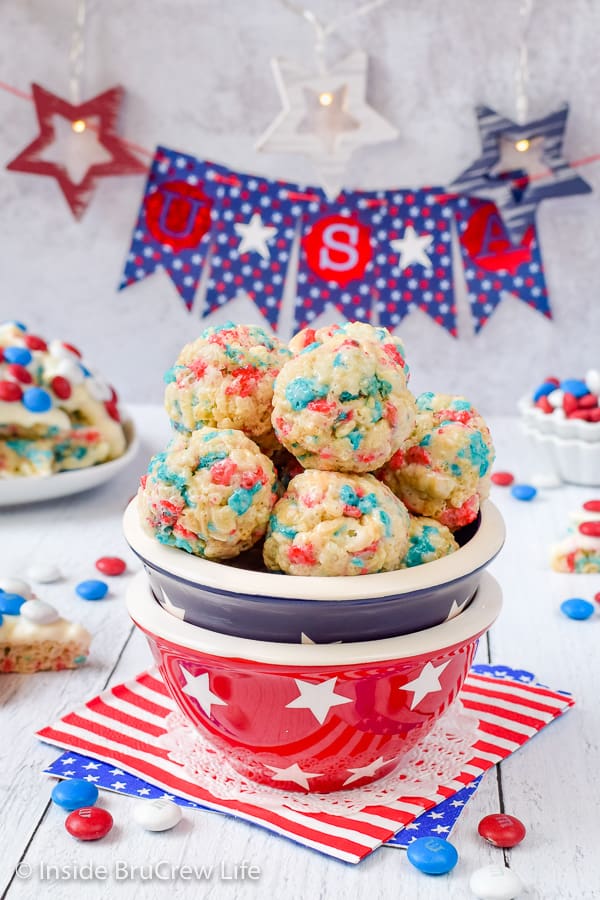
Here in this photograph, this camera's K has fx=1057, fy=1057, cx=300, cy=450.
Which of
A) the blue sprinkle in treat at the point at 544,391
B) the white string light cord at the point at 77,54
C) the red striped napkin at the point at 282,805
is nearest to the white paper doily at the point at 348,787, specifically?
the red striped napkin at the point at 282,805

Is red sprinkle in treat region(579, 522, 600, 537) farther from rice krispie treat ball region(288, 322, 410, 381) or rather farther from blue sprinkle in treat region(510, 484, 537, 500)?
rice krispie treat ball region(288, 322, 410, 381)

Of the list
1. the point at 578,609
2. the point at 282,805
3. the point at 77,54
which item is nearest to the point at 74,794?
the point at 282,805

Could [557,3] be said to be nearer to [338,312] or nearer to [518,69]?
[518,69]

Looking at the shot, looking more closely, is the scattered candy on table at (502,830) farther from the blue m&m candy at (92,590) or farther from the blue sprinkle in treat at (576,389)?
the blue sprinkle in treat at (576,389)

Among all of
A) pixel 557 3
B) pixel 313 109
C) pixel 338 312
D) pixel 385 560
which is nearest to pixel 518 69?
pixel 557 3

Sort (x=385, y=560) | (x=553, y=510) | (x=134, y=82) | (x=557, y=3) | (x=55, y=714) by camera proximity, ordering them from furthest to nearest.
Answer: (x=134, y=82), (x=557, y=3), (x=553, y=510), (x=55, y=714), (x=385, y=560)

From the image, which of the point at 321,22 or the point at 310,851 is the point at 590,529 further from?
the point at 321,22

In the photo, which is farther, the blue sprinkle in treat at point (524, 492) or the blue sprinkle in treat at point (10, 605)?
the blue sprinkle in treat at point (524, 492)

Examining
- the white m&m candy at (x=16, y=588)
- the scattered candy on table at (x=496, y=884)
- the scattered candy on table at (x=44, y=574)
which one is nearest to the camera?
the scattered candy on table at (x=496, y=884)
